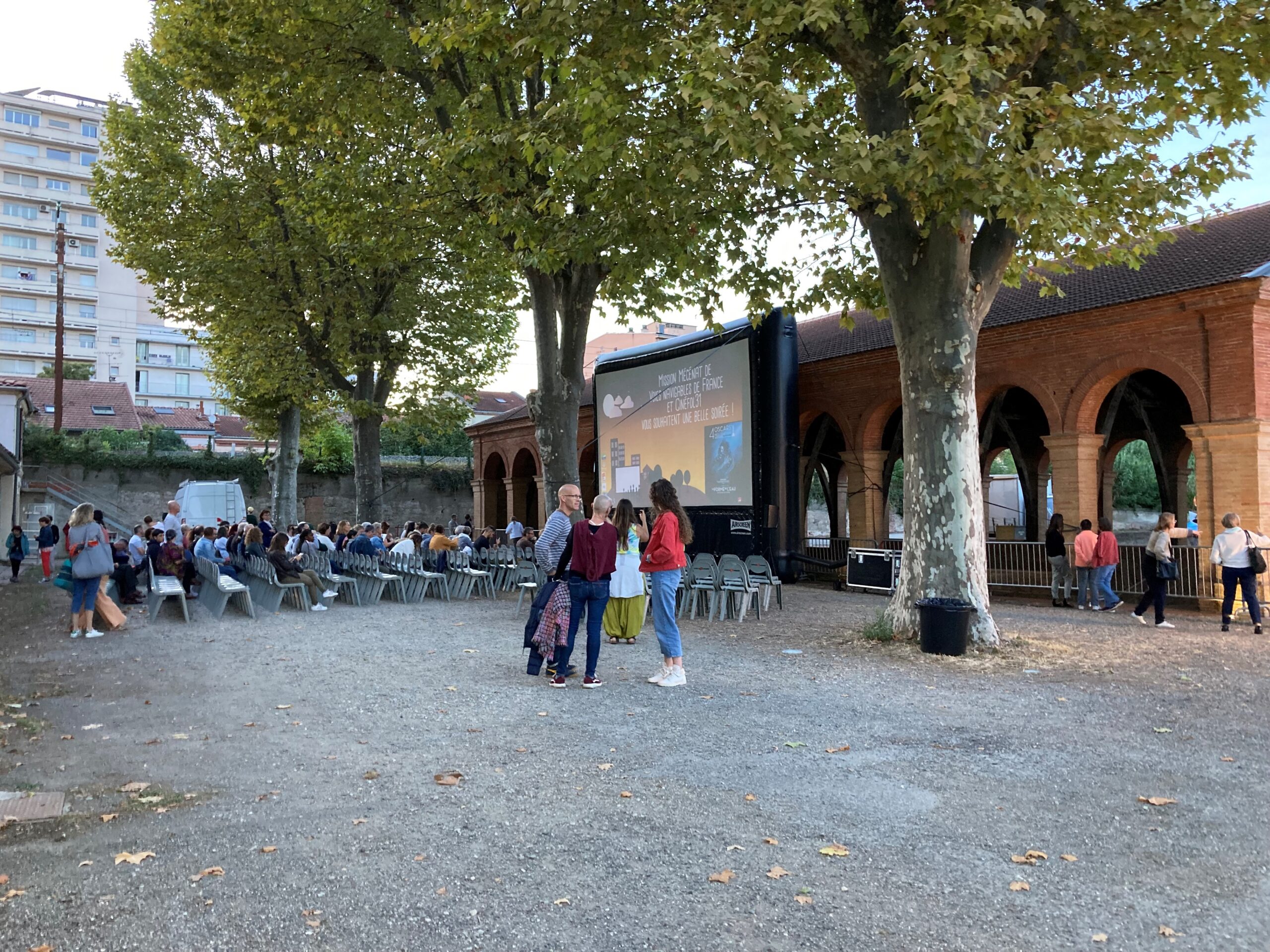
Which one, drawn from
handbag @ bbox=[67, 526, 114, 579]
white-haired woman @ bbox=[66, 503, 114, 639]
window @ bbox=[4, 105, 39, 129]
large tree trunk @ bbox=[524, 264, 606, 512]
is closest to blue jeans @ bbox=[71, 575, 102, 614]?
white-haired woman @ bbox=[66, 503, 114, 639]

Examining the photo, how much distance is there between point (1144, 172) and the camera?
8859 mm

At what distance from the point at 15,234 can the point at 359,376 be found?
60.1 m

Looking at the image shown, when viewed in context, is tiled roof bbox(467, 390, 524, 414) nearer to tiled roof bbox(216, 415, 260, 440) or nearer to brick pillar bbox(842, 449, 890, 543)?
tiled roof bbox(216, 415, 260, 440)

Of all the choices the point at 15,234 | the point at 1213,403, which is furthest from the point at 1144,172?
the point at 15,234

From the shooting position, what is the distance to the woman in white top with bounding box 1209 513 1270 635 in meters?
10.3

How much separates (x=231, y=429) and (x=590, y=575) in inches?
2460

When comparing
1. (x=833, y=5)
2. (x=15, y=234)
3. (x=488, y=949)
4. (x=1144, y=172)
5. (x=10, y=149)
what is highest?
(x=10, y=149)

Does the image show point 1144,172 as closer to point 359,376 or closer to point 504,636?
point 504,636

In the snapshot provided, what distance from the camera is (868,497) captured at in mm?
19844

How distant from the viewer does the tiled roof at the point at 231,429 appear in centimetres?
6200

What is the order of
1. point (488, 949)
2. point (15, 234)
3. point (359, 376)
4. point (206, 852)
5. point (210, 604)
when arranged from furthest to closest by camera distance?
point (15, 234) → point (359, 376) → point (210, 604) → point (206, 852) → point (488, 949)

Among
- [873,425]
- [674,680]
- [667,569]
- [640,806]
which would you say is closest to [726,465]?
[873,425]

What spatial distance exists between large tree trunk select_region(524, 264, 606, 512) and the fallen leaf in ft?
36.0

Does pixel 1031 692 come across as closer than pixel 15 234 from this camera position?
Yes
